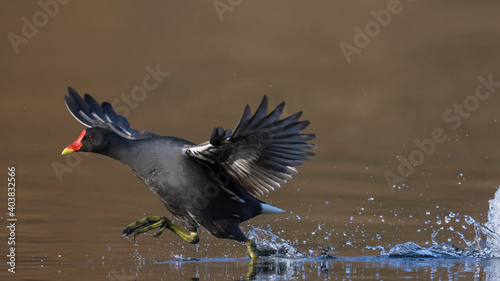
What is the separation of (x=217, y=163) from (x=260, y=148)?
404mm

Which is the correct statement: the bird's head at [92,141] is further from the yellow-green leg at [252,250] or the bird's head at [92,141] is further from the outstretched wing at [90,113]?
the yellow-green leg at [252,250]

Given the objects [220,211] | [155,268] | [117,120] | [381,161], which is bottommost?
[155,268]

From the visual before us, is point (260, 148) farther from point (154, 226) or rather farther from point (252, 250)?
point (154, 226)

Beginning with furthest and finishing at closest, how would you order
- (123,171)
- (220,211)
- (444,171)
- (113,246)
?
(123,171), (444,171), (113,246), (220,211)

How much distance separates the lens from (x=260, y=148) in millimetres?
7809

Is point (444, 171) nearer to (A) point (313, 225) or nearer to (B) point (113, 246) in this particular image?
(A) point (313, 225)

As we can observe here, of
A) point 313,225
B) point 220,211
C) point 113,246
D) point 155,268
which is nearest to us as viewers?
point 155,268

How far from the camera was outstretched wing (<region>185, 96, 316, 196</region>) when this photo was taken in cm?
746

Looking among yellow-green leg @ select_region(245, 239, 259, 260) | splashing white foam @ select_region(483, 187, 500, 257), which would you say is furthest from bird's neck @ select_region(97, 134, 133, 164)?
splashing white foam @ select_region(483, 187, 500, 257)

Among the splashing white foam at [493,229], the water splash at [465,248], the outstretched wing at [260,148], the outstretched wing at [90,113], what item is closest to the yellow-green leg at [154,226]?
the outstretched wing at [260,148]

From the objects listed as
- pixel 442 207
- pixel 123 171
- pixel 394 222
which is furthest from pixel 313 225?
pixel 123 171

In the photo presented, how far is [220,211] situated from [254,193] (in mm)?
388

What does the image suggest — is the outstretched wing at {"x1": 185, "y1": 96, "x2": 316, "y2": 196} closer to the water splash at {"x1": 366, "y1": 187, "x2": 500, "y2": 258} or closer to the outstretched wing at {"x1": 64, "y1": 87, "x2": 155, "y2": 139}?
the water splash at {"x1": 366, "y1": 187, "x2": 500, "y2": 258}

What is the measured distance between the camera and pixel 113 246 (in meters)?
8.88
